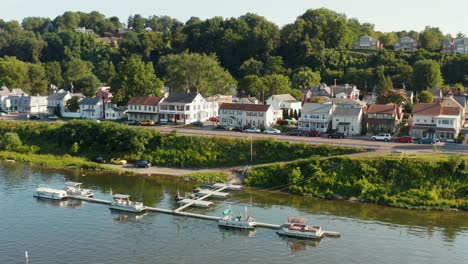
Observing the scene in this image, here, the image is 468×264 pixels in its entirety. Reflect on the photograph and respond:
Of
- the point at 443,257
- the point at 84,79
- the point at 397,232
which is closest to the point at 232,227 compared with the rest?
the point at 397,232

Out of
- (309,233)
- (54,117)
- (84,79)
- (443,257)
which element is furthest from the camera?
(84,79)

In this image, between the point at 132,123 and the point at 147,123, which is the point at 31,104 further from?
the point at 147,123

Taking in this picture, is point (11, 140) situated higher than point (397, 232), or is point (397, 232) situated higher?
point (11, 140)

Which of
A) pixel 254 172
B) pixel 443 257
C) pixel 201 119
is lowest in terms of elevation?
pixel 443 257

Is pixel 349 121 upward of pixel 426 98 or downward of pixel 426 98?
downward

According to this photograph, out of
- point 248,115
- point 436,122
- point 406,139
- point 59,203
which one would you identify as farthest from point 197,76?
point 59,203

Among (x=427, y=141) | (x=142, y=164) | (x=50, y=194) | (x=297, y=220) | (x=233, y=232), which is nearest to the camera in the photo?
(x=297, y=220)

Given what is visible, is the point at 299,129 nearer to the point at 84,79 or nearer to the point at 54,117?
the point at 54,117
